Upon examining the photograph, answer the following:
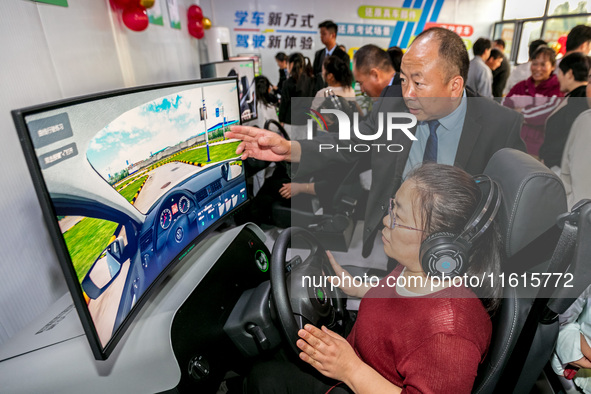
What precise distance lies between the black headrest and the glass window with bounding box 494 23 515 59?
946 centimetres

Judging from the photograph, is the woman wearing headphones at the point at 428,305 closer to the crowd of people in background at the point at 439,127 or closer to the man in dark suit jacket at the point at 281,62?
the crowd of people in background at the point at 439,127

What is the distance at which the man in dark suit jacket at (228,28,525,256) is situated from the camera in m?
1.40

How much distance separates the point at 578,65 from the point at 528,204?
2.83 meters

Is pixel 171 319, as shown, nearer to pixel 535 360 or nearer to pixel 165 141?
pixel 165 141

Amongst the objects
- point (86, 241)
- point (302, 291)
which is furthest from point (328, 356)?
point (86, 241)

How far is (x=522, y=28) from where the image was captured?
788 cm

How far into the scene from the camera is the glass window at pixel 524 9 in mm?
7391

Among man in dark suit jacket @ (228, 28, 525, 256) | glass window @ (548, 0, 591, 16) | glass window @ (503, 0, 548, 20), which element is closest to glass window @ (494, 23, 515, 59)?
glass window @ (503, 0, 548, 20)

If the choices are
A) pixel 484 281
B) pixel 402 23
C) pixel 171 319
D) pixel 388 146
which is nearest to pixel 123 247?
pixel 171 319

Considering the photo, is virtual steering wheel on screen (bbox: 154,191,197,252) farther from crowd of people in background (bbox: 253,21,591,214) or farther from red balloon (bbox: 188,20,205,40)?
red balloon (bbox: 188,20,205,40)

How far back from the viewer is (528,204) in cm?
90

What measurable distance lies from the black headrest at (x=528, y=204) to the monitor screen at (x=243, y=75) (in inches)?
108

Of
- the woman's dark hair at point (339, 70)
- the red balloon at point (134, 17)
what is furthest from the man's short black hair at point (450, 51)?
the woman's dark hair at point (339, 70)

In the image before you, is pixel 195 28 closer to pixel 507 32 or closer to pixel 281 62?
pixel 281 62
